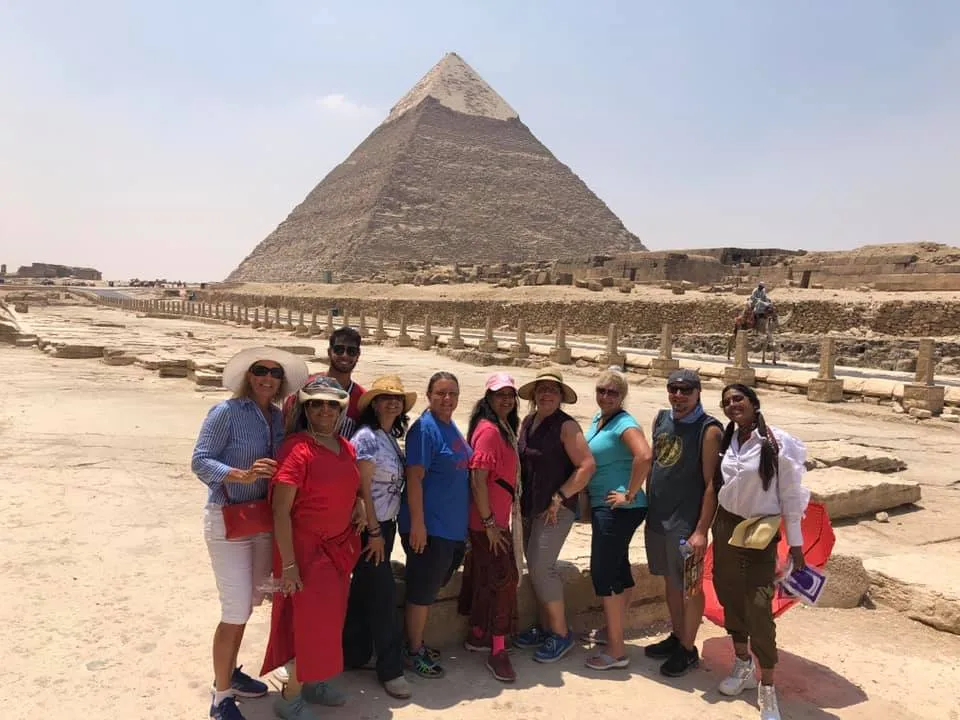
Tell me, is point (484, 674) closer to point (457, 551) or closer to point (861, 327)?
point (457, 551)

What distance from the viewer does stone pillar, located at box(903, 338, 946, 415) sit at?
9.77 metres

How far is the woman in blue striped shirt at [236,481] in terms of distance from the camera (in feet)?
7.54

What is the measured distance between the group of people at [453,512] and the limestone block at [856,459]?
13.0 feet

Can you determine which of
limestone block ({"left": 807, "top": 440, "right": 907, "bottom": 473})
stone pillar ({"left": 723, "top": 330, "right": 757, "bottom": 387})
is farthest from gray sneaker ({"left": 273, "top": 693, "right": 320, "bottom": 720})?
stone pillar ({"left": 723, "top": 330, "right": 757, "bottom": 387})

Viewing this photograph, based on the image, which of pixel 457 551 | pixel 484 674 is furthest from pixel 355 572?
pixel 484 674

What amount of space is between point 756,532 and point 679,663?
73cm

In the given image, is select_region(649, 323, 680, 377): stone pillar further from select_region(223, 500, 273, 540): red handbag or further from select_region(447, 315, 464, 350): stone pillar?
select_region(223, 500, 273, 540): red handbag

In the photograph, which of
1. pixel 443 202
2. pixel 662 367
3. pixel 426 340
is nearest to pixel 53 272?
pixel 443 202

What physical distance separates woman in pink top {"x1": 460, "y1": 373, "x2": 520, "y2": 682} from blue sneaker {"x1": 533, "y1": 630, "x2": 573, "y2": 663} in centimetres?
17

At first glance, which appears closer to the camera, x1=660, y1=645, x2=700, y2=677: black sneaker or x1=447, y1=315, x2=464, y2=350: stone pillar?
x1=660, y1=645, x2=700, y2=677: black sneaker

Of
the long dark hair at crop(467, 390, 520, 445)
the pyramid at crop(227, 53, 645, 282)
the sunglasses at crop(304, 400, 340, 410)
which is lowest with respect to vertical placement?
the long dark hair at crop(467, 390, 520, 445)

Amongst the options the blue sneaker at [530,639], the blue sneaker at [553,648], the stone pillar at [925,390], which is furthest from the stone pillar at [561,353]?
the blue sneaker at [553,648]

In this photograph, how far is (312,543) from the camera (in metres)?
2.33

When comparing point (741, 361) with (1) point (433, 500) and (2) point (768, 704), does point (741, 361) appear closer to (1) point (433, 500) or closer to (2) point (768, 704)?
(2) point (768, 704)
